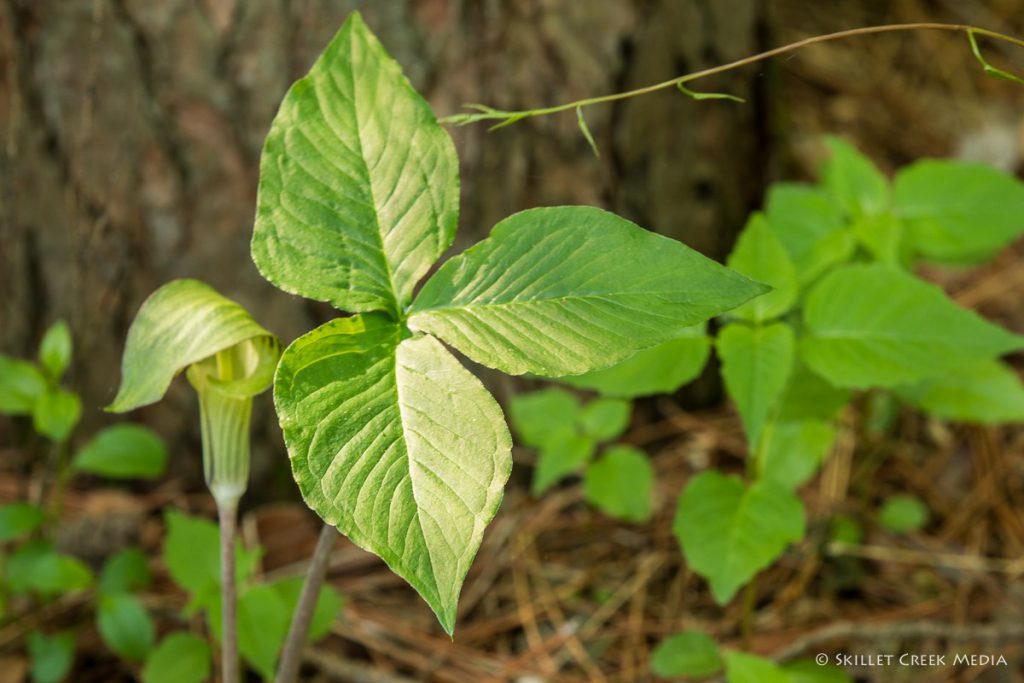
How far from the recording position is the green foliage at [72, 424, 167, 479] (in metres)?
1.63

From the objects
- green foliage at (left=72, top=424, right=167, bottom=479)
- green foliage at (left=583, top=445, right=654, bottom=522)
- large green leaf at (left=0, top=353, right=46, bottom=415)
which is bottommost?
green foliage at (left=583, top=445, right=654, bottom=522)

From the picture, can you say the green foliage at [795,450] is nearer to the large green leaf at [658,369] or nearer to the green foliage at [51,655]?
the large green leaf at [658,369]

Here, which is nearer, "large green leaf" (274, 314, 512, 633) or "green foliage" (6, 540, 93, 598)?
"large green leaf" (274, 314, 512, 633)

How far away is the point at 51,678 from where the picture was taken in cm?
155

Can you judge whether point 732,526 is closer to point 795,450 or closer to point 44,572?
point 795,450

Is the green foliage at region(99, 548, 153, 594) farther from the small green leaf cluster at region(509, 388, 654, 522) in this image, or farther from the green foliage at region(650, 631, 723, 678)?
the green foliage at region(650, 631, 723, 678)

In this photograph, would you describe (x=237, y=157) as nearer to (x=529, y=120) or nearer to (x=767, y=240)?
(x=529, y=120)

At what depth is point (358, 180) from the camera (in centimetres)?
91

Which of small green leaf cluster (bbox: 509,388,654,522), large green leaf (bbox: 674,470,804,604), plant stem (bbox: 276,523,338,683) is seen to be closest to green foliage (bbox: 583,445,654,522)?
small green leaf cluster (bbox: 509,388,654,522)

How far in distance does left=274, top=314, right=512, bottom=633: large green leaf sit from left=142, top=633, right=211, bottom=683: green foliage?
0.86m

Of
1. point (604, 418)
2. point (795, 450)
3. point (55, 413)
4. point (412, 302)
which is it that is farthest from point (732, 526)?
point (55, 413)

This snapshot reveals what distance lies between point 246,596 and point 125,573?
0.39 meters

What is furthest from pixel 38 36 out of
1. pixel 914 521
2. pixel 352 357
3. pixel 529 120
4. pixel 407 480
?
pixel 914 521

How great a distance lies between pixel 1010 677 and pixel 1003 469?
0.62m
